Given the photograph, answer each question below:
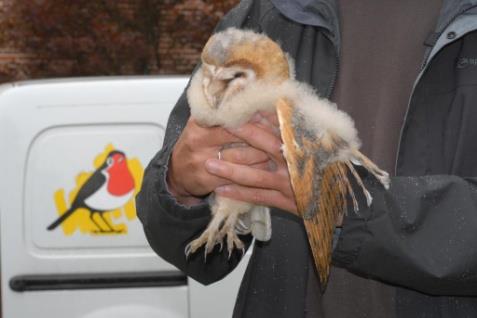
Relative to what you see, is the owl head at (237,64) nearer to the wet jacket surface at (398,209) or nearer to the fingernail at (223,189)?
the fingernail at (223,189)

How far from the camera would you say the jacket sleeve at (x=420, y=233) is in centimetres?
166

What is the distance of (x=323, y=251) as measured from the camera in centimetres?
167

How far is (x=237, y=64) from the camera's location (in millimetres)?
1572

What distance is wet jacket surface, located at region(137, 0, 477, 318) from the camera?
167 centimetres

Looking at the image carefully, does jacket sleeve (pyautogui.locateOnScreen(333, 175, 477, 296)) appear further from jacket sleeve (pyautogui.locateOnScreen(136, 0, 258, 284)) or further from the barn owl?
jacket sleeve (pyautogui.locateOnScreen(136, 0, 258, 284))

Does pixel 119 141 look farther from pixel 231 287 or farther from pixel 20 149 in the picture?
pixel 231 287

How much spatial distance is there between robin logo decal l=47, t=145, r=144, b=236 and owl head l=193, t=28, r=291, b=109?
2.07m

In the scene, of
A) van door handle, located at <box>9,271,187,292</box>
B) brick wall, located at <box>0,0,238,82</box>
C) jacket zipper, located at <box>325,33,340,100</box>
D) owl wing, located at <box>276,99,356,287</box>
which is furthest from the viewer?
brick wall, located at <box>0,0,238,82</box>

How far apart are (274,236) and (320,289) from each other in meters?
0.19

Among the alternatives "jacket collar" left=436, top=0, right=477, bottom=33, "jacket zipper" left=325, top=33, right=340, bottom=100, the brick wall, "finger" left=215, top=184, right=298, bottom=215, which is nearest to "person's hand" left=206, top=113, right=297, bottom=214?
"finger" left=215, top=184, right=298, bottom=215

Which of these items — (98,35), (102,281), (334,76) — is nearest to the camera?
(334,76)

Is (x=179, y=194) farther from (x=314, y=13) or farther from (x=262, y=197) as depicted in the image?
(x=314, y=13)

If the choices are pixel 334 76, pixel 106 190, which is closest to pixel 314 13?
pixel 334 76

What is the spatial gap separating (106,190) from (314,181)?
7.25ft
